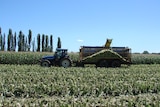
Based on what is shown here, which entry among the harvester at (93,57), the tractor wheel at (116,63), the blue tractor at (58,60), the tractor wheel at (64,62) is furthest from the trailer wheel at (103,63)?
the tractor wheel at (64,62)

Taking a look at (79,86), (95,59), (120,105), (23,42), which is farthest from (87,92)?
(23,42)

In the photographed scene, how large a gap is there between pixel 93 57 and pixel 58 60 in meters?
2.89

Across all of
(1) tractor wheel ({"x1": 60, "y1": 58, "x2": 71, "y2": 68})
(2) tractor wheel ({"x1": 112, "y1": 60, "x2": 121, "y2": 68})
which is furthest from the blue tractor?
(2) tractor wheel ({"x1": 112, "y1": 60, "x2": 121, "y2": 68})

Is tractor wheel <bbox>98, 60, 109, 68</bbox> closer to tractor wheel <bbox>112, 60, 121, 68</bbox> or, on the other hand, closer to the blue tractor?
tractor wheel <bbox>112, 60, 121, 68</bbox>

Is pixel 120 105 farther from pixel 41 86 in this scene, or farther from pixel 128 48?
pixel 128 48

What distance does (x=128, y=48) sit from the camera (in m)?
26.4

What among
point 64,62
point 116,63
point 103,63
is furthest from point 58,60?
point 116,63

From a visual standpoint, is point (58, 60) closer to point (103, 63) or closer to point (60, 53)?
point (60, 53)

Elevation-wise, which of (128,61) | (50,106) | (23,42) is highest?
(23,42)

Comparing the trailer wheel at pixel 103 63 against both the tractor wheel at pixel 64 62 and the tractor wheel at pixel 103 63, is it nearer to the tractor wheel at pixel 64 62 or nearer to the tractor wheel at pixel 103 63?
the tractor wheel at pixel 103 63

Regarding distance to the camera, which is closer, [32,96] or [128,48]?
[32,96]

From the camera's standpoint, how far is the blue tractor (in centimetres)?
2445

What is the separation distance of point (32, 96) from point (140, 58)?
27.9 metres

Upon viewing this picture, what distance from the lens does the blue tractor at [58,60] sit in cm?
2445
